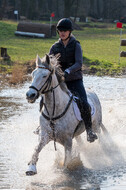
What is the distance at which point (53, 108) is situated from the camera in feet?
22.4

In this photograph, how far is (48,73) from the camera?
6.45 meters

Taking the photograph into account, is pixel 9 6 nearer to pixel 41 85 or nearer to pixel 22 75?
pixel 22 75

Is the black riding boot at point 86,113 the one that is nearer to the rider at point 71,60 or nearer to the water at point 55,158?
the rider at point 71,60

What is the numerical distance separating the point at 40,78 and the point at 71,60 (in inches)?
50.8

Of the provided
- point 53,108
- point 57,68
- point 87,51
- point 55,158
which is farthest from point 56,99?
point 87,51

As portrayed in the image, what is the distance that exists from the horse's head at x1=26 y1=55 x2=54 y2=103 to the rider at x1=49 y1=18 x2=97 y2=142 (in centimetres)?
65

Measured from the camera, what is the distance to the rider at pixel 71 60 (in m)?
7.24

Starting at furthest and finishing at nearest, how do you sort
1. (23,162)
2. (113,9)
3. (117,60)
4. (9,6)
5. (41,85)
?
(113,9), (9,6), (117,60), (23,162), (41,85)

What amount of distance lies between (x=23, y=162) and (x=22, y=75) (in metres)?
10.7

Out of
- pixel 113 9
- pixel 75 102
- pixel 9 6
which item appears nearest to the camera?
pixel 75 102

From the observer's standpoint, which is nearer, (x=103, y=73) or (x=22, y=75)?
(x=22, y=75)

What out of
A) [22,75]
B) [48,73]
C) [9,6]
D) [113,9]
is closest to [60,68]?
[48,73]

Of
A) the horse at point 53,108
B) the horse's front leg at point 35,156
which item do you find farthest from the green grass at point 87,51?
the horse's front leg at point 35,156

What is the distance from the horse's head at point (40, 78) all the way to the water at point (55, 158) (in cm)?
149
